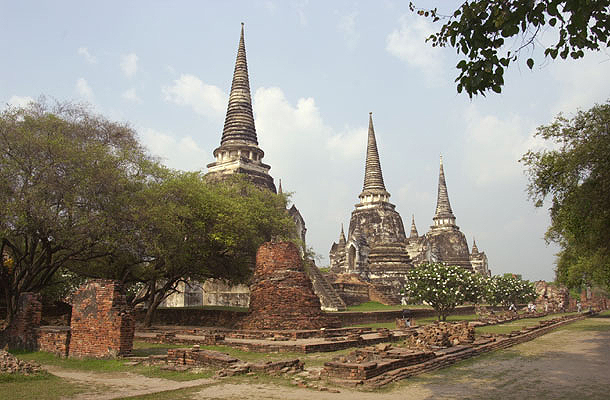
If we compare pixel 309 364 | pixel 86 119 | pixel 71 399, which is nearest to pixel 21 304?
pixel 86 119

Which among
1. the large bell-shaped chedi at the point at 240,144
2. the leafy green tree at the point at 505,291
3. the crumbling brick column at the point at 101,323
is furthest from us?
the leafy green tree at the point at 505,291

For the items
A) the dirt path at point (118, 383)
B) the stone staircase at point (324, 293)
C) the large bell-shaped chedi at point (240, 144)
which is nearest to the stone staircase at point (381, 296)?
the stone staircase at point (324, 293)

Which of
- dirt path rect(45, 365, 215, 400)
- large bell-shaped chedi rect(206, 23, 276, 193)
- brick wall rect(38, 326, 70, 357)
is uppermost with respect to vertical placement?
large bell-shaped chedi rect(206, 23, 276, 193)

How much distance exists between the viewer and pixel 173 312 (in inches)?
Answer: 845

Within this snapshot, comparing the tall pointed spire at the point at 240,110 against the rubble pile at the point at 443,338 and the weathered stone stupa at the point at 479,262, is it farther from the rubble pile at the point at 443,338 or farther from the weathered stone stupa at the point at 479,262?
the weathered stone stupa at the point at 479,262

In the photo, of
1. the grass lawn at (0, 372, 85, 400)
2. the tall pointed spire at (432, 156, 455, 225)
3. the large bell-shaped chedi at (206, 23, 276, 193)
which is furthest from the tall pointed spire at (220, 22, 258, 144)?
the tall pointed spire at (432, 156, 455, 225)

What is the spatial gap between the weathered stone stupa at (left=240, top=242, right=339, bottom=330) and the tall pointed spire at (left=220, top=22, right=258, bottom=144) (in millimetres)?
17417

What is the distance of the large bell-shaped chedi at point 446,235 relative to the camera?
51.9 meters

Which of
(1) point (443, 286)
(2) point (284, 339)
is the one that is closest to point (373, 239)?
(1) point (443, 286)

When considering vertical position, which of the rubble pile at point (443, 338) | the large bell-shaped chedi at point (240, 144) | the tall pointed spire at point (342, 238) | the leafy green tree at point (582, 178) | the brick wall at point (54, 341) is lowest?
the rubble pile at point (443, 338)

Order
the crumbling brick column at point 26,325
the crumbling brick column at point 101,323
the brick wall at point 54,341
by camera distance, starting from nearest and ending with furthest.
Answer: the crumbling brick column at point 101,323 → the brick wall at point 54,341 → the crumbling brick column at point 26,325

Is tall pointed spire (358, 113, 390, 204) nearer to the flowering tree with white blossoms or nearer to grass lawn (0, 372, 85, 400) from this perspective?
the flowering tree with white blossoms

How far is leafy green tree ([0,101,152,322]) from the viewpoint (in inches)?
494

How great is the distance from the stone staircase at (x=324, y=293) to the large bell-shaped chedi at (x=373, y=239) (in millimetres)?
11445
